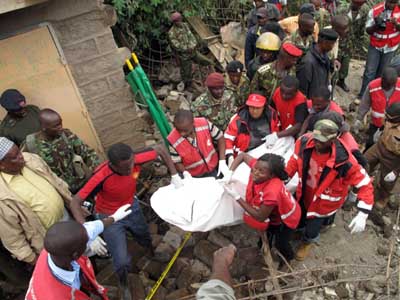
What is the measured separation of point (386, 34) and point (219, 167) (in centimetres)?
390

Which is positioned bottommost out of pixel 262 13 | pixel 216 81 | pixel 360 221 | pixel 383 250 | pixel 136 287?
pixel 383 250

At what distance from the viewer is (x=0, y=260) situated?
357cm

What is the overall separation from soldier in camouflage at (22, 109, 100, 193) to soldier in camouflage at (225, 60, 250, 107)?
1966 millimetres

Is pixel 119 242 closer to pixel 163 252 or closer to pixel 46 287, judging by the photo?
pixel 163 252

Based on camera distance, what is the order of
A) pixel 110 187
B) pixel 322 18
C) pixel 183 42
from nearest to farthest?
pixel 110 187 → pixel 322 18 → pixel 183 42

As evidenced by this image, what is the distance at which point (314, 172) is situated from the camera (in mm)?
3490

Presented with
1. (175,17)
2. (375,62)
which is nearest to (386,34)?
(375,62)

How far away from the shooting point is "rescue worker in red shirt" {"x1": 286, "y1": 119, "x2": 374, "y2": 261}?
3.28 m

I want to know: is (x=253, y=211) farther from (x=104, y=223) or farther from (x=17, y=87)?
(x=17, y=87)

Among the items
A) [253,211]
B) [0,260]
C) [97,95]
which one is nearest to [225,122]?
[253,211]

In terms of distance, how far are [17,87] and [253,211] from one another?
3.21m

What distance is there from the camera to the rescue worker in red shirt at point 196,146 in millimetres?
3853

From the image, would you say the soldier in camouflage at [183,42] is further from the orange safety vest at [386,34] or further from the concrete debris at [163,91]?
the orange safety vest at [386,34]

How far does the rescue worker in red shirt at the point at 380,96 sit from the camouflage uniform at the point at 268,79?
108 cm
